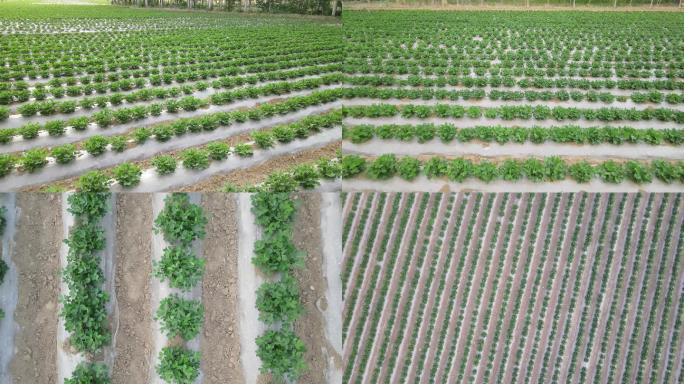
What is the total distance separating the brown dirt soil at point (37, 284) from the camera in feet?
27.0

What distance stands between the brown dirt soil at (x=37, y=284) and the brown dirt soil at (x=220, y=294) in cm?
313

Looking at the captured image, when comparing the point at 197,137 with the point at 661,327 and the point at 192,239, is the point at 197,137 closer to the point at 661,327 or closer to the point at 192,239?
the point at 192,239

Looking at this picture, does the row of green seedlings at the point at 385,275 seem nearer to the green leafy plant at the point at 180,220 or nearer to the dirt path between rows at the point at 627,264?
the green leafy plant at the point at 180,220

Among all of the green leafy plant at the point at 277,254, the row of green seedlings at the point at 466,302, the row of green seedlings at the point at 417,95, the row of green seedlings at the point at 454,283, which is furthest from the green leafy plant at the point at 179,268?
the row of green seedlings at the point at 466,302

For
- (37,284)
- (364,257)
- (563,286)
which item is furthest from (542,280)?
(37,284)

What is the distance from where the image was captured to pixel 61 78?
40.8ft

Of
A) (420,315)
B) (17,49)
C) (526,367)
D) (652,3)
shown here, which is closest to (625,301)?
(526,367)

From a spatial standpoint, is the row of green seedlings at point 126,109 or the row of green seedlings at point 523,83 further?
the row of green seedlings at point 523,83

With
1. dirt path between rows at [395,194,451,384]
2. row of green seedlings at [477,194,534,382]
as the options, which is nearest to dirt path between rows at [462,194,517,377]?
row of green seedlings at [477,194,534,382]

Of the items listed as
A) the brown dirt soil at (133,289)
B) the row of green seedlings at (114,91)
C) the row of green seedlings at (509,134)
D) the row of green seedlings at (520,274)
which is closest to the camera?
the brown dirt soil at (133,289)

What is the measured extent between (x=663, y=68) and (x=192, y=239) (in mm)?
16423

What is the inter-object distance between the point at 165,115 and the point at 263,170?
3.74 m

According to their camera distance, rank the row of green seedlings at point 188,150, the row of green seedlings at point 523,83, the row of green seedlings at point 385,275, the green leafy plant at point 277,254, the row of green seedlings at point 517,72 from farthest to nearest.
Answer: the row of green seedlings at point 517,72 → the row of green seedlings at point 523,83 → the row of green seedlings at point 385,275 → the green leafy plant at point 277,254 → the row of green seedlings at point 188,150

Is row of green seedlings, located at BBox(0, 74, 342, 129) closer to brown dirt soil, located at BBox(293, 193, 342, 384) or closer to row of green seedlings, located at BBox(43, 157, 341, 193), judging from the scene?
row of green seedlings, located at BBox(43, 157, 341, 193)
